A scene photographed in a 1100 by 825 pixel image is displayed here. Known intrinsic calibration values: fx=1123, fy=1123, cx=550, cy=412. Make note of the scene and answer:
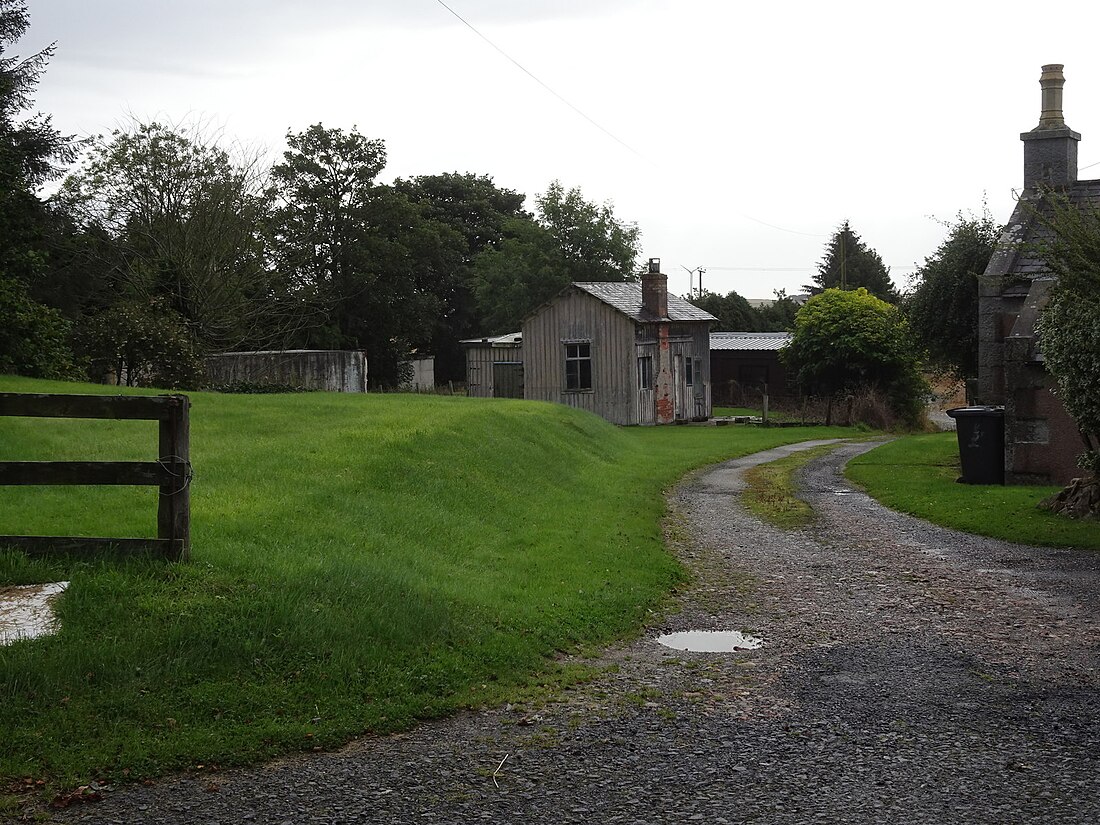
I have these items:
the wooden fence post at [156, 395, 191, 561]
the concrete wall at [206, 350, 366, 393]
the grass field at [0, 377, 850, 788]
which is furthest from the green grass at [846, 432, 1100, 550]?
the concrete wall at [206, 350, 366, 393]

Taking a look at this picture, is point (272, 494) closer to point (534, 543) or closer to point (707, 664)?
point (534, 543)

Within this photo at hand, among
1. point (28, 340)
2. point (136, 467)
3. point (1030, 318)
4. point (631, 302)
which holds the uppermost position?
point (631, 302)

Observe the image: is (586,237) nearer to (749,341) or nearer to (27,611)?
(749,341)

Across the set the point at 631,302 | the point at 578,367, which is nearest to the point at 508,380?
the point at 578,367

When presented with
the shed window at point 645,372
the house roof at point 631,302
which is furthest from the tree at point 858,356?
the shed window at point 645,372

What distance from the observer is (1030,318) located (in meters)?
19.6

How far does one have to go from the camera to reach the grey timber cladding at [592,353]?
138 ft

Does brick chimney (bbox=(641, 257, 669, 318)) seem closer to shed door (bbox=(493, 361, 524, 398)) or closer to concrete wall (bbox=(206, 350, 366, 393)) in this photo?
shed door (bbox=(493, 361, 524, 398))

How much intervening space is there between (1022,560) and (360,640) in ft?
27.3

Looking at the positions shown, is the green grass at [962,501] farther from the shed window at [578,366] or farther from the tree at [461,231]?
the tree at [461,231]

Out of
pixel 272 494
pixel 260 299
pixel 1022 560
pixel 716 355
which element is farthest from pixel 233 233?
pixel 1022 560

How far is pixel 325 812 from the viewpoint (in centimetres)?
545

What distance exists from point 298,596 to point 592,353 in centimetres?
3482

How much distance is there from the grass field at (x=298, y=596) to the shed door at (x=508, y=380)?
27199mm
